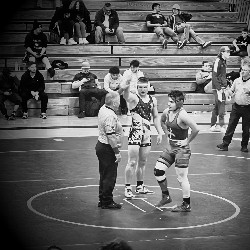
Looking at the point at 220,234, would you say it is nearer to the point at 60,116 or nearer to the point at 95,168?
the point at 95,168

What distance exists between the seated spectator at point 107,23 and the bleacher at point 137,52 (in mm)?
382

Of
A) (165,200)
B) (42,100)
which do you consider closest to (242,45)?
(42,100)

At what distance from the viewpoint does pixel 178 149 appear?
10.3 meters

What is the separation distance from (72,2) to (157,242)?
17.4 metres

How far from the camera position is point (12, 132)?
1788cm

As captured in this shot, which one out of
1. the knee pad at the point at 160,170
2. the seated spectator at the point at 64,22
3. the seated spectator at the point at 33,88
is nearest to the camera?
the knee pad at the point at 160,170

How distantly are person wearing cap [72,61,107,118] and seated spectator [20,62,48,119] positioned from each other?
1.05 m

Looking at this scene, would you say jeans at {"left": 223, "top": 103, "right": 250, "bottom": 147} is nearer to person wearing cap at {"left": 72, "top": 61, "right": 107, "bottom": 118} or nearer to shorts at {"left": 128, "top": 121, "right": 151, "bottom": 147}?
shorts at {"left": 128, "top": 121, "right": 151, "bottom": 147}

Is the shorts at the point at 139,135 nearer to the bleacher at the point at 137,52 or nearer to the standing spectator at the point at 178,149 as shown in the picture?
the standing spectator at the point at 178,149

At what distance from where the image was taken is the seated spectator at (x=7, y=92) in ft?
65.4

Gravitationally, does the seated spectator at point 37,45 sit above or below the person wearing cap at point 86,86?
above

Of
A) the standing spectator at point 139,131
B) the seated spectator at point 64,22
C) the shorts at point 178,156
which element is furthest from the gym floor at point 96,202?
the seated spectator at point 64,22

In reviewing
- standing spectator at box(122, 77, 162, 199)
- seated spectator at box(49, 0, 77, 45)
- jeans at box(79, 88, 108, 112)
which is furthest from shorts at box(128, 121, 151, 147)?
seated spectator at box(49, 0, 77, 45)

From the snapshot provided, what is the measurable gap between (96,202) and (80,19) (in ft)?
45.7
